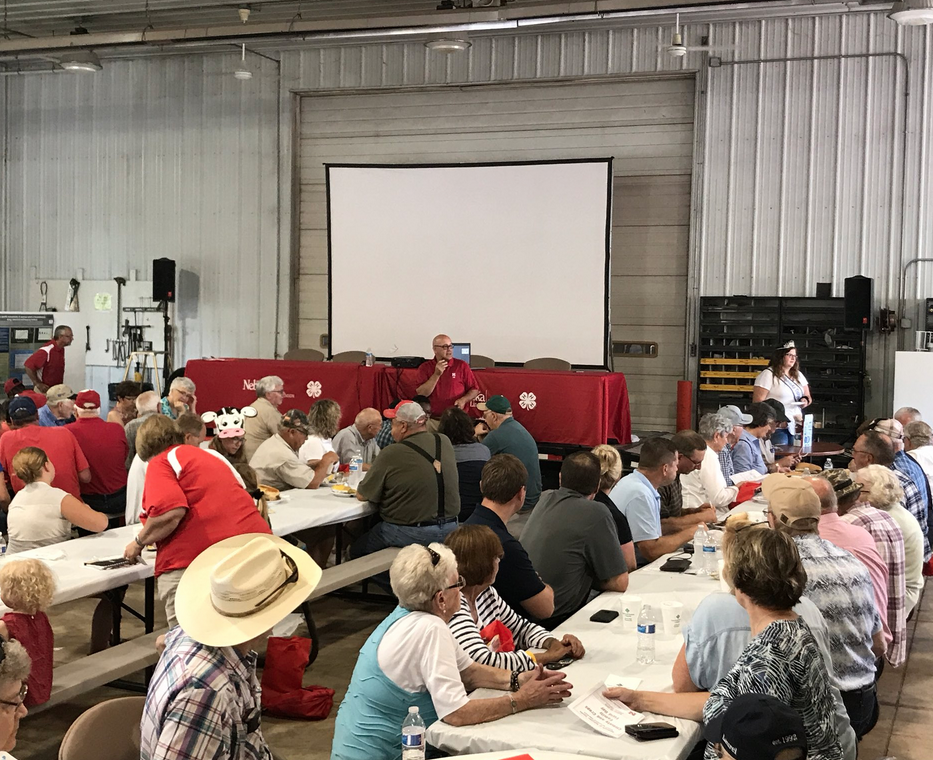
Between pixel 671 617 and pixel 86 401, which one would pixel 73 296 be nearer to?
pixel 86 401

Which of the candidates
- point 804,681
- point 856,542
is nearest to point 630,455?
point 856,542

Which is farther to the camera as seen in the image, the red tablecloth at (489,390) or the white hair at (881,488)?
the red tablecloth at (489,390)

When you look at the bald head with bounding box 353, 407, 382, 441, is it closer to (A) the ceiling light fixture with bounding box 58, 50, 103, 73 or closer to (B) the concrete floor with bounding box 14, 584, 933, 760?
(B) the concrete floor with bounding box 14, 584, 933, 760

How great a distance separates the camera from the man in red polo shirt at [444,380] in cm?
1001

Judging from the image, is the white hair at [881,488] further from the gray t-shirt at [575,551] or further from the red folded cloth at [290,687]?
the red folded cloth at [290,687]

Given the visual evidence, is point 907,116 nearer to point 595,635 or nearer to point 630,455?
point 630,455

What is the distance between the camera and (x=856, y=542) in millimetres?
4305

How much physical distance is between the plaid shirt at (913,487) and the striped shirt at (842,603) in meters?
2.61

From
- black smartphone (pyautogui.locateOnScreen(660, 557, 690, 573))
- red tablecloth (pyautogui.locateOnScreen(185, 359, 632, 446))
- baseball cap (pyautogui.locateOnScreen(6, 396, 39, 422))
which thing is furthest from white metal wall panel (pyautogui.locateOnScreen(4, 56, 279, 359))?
black smartphone (pyautogui.locateOnScreen(660, 557, 690, 573))

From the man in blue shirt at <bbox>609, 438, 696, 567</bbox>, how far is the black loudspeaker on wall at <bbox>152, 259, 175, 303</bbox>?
10.8m

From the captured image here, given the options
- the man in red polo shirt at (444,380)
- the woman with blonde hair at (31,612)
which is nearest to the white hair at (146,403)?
the man in red polo shirt at (444,380)

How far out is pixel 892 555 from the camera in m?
4.70

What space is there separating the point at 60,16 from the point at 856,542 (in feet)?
43.0

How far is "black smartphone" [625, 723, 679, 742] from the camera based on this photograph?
291cm
